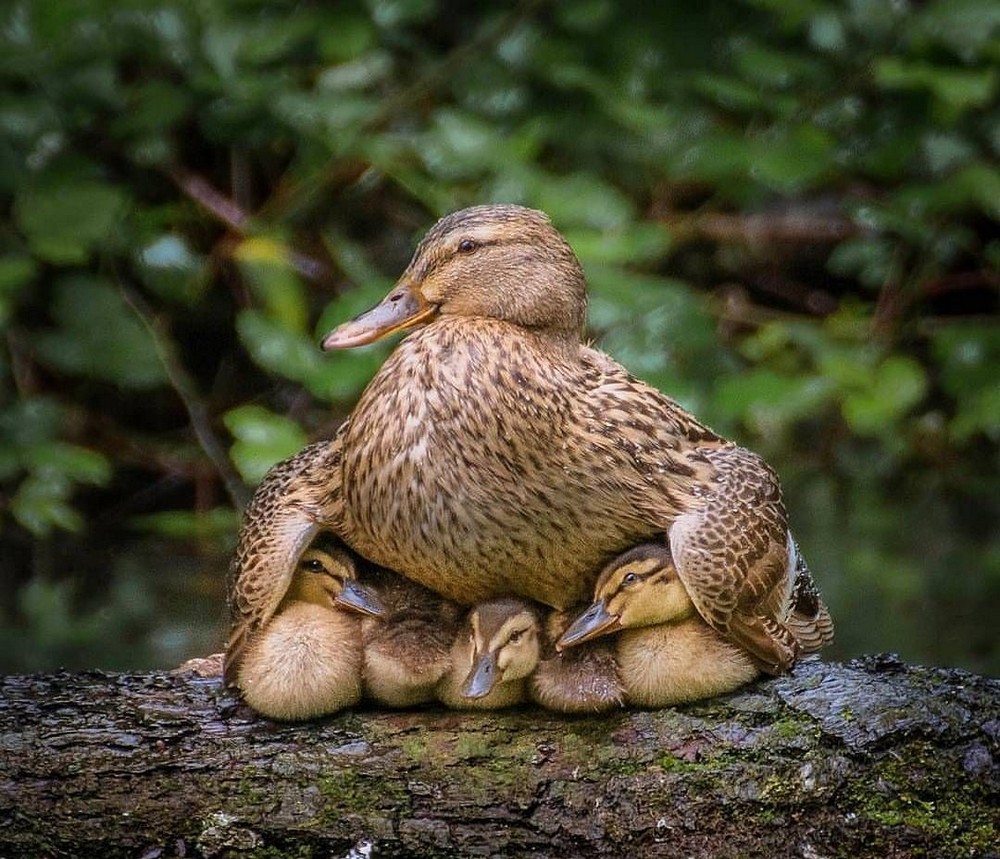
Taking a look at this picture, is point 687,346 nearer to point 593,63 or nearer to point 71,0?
point 593,63

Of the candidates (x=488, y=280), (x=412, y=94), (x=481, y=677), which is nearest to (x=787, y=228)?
(x=412, y=94)

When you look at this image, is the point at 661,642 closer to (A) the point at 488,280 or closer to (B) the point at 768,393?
(A) the point at 488,280

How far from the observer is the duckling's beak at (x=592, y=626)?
9.50 ft

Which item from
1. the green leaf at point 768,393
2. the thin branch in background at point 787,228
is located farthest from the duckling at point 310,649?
the thin branch in background at point 787,228

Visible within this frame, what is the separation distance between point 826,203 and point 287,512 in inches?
196

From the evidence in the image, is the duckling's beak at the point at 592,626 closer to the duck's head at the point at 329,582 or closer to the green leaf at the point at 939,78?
the duck's head at the point at 329,582

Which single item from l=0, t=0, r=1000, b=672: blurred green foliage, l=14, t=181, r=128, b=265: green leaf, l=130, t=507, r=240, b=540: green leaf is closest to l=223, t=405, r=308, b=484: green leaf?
l=0, t=0, r=1000, b=672: blurred green foliage

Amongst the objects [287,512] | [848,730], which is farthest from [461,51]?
[848,730]

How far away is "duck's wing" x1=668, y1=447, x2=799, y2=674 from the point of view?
2.96 meters

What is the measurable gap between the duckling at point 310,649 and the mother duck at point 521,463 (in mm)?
70

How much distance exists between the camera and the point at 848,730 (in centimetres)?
302

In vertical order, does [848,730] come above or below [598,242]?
below

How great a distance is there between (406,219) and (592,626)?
13.6 feet

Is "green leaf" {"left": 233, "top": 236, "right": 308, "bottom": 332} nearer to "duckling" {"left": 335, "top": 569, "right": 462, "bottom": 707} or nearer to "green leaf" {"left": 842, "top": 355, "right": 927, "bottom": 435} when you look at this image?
"green leaf" {"left": 842, "top": 355, "right": 927, "bottom": 435}
